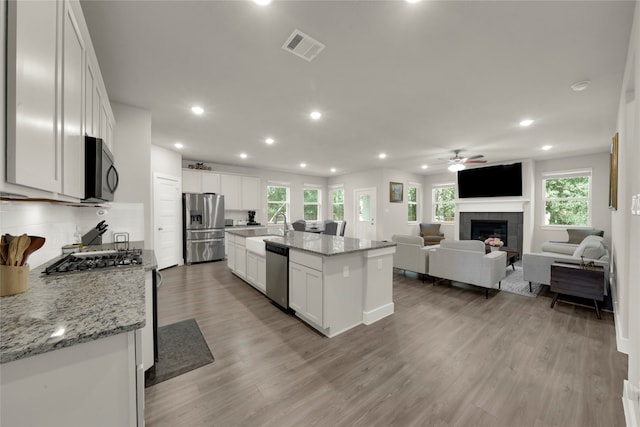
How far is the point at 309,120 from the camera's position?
A: 3.66m

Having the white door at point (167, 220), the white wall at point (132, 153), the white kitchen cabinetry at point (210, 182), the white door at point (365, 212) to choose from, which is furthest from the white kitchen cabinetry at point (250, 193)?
the white wall at point (132, 153)

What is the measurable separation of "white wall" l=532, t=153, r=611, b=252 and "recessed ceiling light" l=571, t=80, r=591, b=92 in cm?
449

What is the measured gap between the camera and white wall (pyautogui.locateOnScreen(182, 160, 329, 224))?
7039mm

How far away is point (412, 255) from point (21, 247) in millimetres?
4576

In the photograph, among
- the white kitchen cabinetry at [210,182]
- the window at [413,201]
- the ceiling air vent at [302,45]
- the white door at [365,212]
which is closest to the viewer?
the ceiling air vent at [302,45]

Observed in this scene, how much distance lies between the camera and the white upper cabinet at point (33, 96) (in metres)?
0.74

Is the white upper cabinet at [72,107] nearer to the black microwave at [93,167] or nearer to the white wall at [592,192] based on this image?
the black microwave at [93,167]

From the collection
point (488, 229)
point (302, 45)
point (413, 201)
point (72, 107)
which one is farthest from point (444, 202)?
point (72, 107)

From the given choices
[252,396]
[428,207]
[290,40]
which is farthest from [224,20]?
[428,207]

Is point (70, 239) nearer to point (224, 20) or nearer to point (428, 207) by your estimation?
point (224, 20)

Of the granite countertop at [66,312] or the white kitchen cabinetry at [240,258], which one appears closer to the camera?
the granite countertop at [66,312]

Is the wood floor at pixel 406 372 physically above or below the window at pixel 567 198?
below

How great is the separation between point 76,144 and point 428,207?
9.02m

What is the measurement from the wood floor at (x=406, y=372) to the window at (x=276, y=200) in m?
4.87
